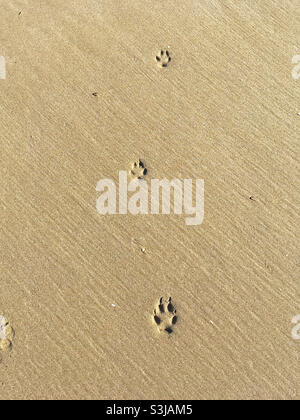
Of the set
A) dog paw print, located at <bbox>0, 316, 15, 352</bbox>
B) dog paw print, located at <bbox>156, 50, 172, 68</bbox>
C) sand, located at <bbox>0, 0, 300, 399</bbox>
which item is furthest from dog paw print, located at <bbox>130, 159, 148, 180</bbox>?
dog paw print, located at <bbox>0, 316, 15, 352</bbox>

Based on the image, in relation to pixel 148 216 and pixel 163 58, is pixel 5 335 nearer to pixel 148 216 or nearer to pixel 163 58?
pixel 148 216

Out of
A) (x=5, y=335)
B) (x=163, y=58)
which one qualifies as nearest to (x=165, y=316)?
(x=5, y=335)

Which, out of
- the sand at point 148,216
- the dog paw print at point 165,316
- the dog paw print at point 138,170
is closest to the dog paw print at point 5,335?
the sand at point 148,216

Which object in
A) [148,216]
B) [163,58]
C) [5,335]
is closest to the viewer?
[5,335]

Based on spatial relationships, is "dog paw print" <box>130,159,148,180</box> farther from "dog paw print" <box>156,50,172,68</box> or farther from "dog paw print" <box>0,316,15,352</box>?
"dog paw print" <box>0,316,15,352</box>
